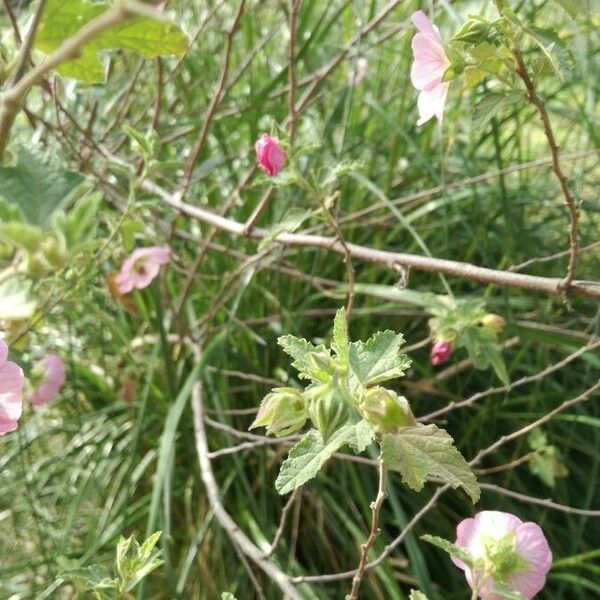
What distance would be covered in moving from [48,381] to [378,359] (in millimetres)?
550

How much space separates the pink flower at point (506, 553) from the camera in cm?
50

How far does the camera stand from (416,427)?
1.54 feet

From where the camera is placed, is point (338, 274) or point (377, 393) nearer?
point (377, 393)

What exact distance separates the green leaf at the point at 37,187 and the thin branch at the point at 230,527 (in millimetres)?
352

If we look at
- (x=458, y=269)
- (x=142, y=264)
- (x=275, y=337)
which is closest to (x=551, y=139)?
(x=458, y=269)

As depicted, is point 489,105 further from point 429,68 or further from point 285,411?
point 285,411

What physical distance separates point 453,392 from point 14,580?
2.21 feet

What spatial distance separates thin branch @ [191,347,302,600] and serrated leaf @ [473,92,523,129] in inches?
14.0

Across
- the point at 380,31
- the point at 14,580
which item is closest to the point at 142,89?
the point at 380,31

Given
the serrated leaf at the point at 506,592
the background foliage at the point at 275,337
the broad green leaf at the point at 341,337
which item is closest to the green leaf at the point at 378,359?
the broad green leaf at the point at 341,337

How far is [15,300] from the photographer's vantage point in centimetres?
38

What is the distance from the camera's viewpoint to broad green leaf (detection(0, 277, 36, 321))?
1.20 feet

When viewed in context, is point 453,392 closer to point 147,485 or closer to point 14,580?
point 147,485

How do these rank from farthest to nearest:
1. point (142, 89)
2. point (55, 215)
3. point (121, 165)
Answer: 1. point (142, 89)
2. point (121, 165)
3. point (55, 215)
